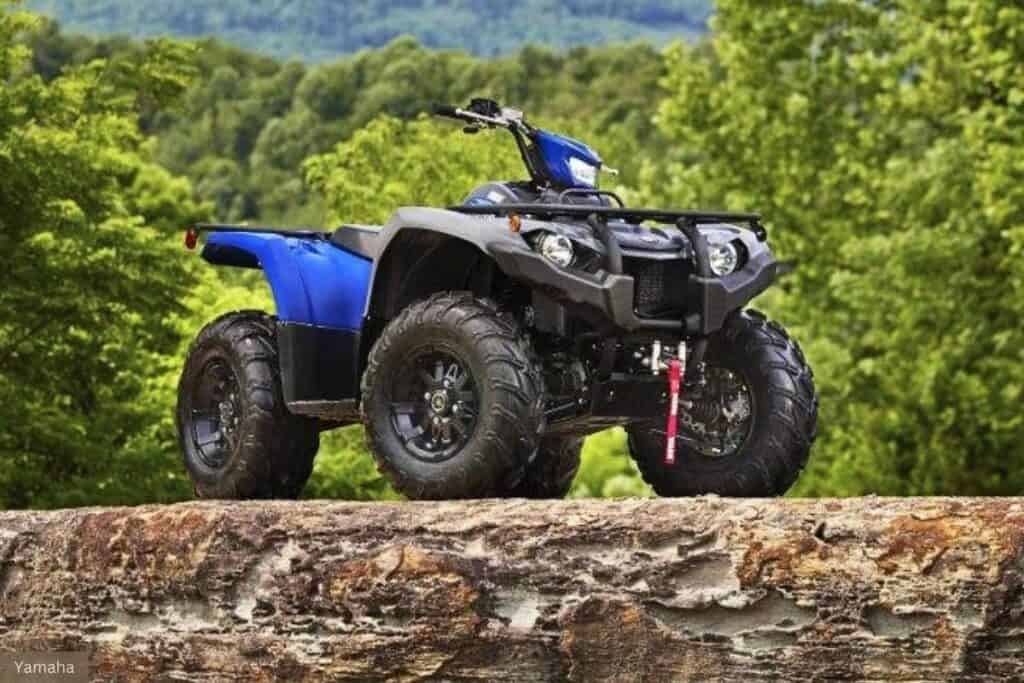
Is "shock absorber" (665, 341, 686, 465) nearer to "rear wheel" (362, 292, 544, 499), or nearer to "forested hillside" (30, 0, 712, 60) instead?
"rear wheel" (362, 292, 544, 499)

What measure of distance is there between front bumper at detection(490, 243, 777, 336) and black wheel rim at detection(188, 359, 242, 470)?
5.50 ft

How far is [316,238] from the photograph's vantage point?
808 cm

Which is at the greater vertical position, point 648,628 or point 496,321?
point 496,321

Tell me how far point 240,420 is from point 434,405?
46.9 inches

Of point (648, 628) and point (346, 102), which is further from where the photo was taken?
point (346, 102)

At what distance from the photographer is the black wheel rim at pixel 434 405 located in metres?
7.09

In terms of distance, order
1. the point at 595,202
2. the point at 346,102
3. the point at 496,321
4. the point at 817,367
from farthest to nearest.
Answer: the point at 346,102 → the point at 817,367 → the point at 595,202 → the point at 496,321

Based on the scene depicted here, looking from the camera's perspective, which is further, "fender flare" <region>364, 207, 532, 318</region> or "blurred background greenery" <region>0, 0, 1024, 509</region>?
"blurred background greenery" <region>0, 0, 1024, 509</region>

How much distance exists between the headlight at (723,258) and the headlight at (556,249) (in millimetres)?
625

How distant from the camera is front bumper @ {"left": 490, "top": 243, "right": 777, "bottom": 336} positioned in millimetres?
6855

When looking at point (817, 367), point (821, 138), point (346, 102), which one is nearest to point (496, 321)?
point (817, 367)

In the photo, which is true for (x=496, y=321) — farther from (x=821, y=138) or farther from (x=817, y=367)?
(x=821, y=138)

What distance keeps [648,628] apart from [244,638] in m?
1.45

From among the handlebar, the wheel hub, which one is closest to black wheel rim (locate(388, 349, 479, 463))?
the wheel hub
